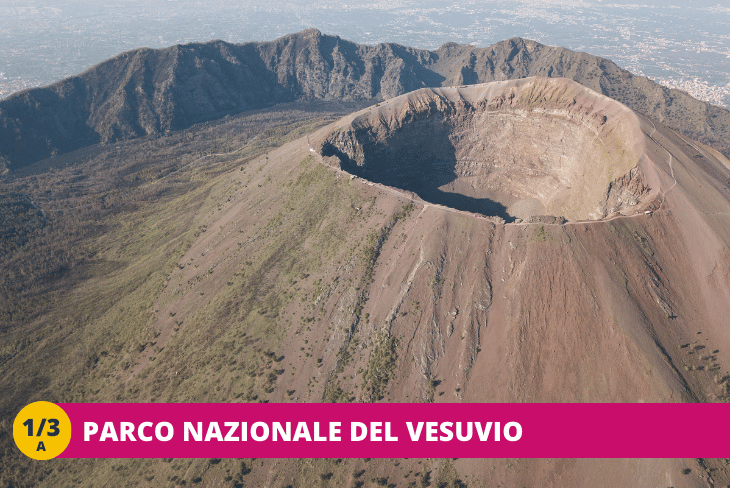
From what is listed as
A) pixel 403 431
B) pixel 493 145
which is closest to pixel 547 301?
pixel 403 431

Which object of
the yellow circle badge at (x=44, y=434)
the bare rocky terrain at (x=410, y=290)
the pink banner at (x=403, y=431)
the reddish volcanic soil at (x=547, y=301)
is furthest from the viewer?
the yellow circle badge at (x=44, y=434)

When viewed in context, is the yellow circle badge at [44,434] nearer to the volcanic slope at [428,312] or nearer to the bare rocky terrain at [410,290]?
the bare rocky terrain at [410,290]

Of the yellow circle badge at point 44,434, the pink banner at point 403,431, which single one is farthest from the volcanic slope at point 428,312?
the yellow circle badge at point 44,434

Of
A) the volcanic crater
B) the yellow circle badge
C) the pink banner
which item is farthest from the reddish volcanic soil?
the yellow circle badge

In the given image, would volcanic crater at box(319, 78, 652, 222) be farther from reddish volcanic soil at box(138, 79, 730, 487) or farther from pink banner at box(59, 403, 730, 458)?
pink banner at box(59, 403, 730, 458)

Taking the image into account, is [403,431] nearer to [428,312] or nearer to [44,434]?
[428,312]

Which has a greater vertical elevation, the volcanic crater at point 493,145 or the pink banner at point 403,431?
the volcanic crater at point 493,145

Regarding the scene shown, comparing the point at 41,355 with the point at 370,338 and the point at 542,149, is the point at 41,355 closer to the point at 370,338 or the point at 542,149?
the point at 370,338
